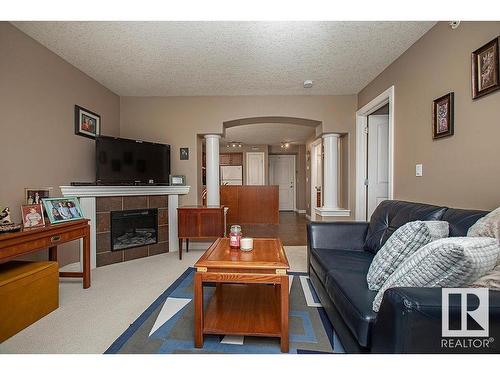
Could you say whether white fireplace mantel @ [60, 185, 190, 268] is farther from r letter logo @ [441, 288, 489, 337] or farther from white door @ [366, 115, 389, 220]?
r letter logo @ [441, 288, 489, 337]

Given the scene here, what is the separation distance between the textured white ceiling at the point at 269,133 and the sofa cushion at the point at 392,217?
380 cm

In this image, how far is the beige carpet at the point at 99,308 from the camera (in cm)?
157

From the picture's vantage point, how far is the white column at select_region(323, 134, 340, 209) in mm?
4043

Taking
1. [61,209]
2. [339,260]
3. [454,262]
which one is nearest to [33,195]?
Result: [61,209]

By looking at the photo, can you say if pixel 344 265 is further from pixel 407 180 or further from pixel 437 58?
pixel 437 58

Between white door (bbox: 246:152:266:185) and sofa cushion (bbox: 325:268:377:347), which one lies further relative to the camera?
white door (bbox: 246:152:266:185)

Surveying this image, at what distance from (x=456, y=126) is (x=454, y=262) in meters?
1.56

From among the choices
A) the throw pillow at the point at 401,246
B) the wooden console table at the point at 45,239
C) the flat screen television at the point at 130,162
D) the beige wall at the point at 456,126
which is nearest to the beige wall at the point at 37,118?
the flat screen television at the point at 130,162

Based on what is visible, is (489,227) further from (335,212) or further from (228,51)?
(335,212)

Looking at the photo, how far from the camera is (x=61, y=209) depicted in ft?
7.59

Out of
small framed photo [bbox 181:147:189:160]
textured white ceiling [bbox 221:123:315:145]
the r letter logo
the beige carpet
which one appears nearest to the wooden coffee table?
the beige carpet

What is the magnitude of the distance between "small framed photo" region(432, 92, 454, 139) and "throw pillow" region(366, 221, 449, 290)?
1069mm

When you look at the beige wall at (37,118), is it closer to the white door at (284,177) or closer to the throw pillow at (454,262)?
the throw pillow at (454,262)

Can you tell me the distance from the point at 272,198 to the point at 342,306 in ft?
16.4
